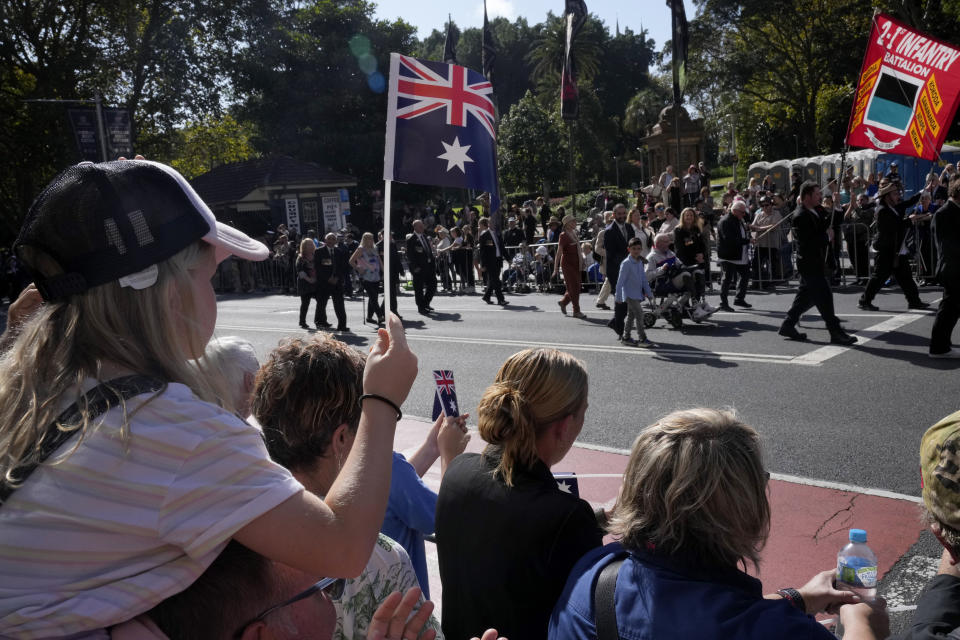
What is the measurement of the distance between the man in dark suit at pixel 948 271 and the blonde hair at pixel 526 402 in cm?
751

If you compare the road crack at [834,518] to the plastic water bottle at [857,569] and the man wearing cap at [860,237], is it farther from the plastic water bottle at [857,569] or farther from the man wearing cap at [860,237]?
the man wearing cap at [860,237]

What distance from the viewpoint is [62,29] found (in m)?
34.9

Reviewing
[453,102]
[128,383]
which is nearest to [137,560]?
[128,383]

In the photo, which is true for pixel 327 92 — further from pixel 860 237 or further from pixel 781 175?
pixel 860 237

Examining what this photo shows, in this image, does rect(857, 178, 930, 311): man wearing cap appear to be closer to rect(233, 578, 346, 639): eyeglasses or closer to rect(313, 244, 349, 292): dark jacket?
rect(313, 244, 349, 292): dark jacket

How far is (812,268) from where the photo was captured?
1002 centimetres

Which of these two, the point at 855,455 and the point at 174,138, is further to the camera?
the point at 174,138

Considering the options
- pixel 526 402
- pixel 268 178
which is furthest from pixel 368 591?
pixel 268 178

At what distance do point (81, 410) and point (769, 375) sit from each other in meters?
8.46

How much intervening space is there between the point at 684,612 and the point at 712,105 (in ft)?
181

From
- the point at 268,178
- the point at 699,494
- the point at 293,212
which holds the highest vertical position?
the point at 268,178

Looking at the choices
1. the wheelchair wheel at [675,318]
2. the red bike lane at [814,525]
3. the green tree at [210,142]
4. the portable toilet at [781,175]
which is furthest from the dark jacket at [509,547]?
the green tree at [210,142]

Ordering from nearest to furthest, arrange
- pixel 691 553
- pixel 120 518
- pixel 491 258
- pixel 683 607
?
pixel 120 518 < pixel 683 607 < pixel 691 553 < pixel 491 258

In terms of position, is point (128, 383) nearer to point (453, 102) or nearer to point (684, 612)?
point (684, 612)
